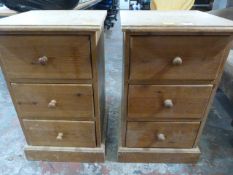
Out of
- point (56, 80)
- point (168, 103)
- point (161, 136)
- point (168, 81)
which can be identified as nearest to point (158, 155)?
point (161, 136)

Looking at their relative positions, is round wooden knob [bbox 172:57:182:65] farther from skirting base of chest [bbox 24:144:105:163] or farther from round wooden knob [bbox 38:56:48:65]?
skirting base of chest [bbox 24:144:105:163]

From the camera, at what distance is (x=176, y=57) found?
789mm

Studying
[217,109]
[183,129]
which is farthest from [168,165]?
[217,109]

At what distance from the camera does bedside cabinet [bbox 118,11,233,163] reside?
74 centimetres

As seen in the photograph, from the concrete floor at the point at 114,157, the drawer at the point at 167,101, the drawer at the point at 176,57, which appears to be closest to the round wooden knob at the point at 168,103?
the drawer at the point at 167,101

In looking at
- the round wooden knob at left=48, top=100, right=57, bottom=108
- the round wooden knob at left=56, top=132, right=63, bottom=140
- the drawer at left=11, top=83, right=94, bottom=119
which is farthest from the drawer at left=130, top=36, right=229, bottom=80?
the round wooden knob at left=56, top=132, right=63, bottom=140

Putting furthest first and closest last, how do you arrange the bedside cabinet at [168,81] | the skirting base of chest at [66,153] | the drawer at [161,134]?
the skirting base of chest at [66,153]
the drawer at [161,134]
the bedside cabinet at [168,81]

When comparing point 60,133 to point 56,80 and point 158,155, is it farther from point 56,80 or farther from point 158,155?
point 158,155

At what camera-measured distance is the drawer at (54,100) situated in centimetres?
88

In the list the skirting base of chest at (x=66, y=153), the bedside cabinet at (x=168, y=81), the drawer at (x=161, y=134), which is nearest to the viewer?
the bedside cabinet at (x=168, y=81)

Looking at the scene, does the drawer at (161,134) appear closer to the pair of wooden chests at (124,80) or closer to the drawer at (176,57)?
the pair of wooden chests at (124,80)

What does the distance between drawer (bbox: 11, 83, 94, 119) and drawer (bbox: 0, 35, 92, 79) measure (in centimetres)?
6

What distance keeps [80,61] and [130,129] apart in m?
0.45

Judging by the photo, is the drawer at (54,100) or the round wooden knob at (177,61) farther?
the drawer at (54,100)
